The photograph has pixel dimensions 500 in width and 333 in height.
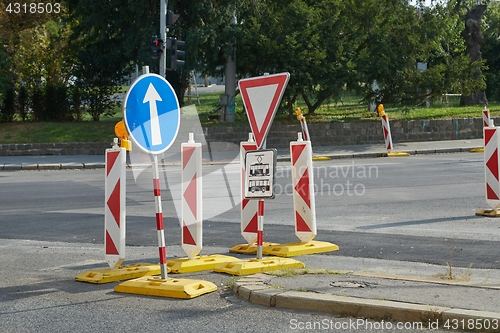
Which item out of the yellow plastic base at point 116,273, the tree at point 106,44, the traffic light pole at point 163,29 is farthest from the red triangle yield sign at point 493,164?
the tree at point 106,44

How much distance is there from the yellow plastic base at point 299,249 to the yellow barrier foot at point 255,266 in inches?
25.5

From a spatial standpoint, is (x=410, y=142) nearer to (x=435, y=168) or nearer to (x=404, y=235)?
(x=435, y=168)

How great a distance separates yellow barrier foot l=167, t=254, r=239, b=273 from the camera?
7896 millimetres

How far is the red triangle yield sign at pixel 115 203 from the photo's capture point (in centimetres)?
768

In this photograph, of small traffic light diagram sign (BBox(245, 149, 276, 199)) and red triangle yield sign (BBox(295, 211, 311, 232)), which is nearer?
small traffic light diagram sign (BBox(245, 149, 276, 199))

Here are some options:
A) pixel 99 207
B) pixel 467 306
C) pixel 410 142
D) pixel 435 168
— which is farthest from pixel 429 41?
pixel 467 306

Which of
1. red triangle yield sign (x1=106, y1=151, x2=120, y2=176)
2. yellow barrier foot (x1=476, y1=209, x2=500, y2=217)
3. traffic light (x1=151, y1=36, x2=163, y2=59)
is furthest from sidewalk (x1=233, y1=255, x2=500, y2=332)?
traffic light (x1=151, y1=36, x2=163, y2=59)

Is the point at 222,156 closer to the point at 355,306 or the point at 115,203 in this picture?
the point at 115,203

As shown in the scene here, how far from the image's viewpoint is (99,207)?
13383mm

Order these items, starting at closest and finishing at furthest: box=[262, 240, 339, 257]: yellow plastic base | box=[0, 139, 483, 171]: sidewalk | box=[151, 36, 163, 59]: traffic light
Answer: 1. box=[262, 240, 339, 257]: yellow plastic base
2. box=[0, 139, 483, 171]: sidewalk
3. box=[151, 36, 163, 59]: traffic light

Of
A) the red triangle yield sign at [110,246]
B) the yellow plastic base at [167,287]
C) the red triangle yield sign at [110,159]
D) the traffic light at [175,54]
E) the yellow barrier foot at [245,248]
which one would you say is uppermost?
the traffic light at [175,54]

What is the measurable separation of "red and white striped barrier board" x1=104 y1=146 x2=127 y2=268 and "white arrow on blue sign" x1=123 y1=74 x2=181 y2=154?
2.82ft

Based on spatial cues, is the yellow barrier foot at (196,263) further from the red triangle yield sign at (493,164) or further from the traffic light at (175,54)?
the traffic light at (175,54)

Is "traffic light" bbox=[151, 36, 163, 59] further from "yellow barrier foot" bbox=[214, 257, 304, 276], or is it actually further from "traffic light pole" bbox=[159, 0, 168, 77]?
"yellow barrier foot" bbox=[214, 257, 304, 276]
